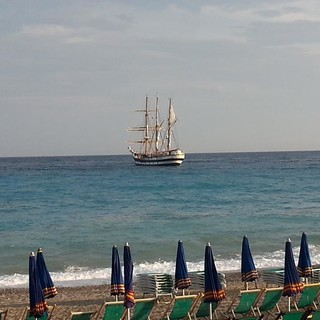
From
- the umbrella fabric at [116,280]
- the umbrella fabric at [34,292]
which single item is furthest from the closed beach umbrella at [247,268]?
the umbrella fabric at [34,292]

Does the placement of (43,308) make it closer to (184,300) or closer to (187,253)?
(184,300)

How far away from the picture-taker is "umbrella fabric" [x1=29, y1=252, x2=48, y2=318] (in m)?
10.8

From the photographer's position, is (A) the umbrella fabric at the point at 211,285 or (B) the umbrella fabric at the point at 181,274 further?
(B) the umbrella fabric at the point at 181,274

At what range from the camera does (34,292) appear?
1084 centimetres

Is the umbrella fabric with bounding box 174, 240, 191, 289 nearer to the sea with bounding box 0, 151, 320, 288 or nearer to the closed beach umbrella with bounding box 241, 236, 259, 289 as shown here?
the closed beach umbrella with bounding box 241, 236, 259, 289

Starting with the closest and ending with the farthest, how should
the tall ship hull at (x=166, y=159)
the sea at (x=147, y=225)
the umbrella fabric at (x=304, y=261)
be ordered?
the umbrella fabric at (x=304, y=261) < the sea at (x=147, y=225) < the tall ship hull at (x=166, y=159)

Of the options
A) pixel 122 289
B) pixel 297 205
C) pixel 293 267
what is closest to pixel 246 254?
pixel 293 267

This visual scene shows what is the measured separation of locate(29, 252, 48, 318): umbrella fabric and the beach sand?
2760 millimetres

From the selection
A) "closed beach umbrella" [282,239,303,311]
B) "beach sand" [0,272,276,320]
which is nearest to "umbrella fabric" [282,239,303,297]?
"closed beach umbrella" [282,239,303,311]

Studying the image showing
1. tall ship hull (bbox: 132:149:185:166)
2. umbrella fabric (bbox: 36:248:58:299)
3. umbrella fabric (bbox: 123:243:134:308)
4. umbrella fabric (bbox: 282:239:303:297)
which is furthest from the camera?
tall ship hull (bbox: 132:149:185:166)

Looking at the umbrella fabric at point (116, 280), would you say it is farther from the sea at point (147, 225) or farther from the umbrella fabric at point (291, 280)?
the sea at point (147, 225)

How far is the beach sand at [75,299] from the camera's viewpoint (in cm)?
1415

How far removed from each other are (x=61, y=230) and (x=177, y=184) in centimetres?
3781

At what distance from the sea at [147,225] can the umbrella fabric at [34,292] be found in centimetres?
804
